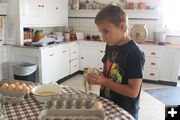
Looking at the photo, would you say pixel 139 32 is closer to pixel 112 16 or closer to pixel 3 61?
pixel 3 61

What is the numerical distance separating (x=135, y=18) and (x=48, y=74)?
2219mm

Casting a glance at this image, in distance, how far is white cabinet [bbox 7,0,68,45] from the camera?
Result: 3.41 metres

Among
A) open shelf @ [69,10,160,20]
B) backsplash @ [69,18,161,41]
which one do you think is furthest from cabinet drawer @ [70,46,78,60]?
open shelf @ [69,10,160,20]

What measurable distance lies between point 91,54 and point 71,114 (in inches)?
139

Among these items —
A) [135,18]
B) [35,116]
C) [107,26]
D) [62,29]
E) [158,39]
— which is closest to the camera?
[35,116]

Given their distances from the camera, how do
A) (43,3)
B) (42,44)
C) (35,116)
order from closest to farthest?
(35,116) < (42,44) < (43,3)

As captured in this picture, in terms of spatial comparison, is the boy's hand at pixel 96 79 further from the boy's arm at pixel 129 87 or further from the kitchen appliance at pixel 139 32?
the kitchen appliance at pixel 139 32

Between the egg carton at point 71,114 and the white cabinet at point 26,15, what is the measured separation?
2.69 metres

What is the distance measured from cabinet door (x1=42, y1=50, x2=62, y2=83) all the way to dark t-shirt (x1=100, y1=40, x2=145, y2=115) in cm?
224

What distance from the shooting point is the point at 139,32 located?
4.25 meters

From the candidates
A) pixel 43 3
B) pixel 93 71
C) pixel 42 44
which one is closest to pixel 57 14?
pixel 43 3

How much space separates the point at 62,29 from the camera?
4.92 metres

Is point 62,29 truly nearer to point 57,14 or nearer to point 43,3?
point 57,14

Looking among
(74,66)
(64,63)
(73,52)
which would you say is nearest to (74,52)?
(73,52)
